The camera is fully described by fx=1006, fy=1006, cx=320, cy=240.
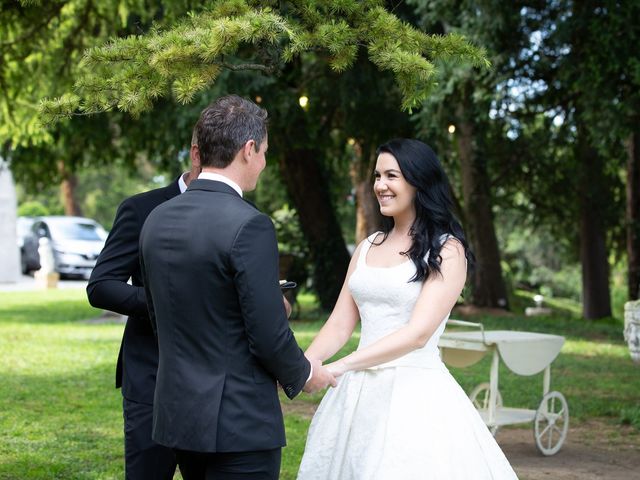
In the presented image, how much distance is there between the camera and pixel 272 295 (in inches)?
121

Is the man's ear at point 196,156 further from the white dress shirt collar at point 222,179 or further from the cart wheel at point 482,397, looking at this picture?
the cart wheel at point 482,397

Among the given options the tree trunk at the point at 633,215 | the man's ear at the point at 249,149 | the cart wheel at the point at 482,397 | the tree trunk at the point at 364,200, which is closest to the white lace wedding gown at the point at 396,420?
→ the man's ear at the point at 249,149

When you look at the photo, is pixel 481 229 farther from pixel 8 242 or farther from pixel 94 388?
pixel 8 242

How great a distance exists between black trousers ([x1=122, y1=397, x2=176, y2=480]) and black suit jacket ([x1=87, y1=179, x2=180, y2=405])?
0.17ft

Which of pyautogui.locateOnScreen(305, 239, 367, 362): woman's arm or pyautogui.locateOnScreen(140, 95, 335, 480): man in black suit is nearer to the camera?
pyautogui.locateOnScreen(140, 95, 335, 480): man in black suit

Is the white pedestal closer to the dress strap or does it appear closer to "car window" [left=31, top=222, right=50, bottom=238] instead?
"car window" [left=31, top=222, right=50, bottom=238]

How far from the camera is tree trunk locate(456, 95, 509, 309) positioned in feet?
60.5

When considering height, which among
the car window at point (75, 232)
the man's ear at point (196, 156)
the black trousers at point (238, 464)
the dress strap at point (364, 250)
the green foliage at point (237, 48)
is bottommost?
the car window at point (75, 232)

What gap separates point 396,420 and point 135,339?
1.10m

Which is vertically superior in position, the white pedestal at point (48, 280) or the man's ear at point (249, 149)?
the man's ear at point (249, 149)

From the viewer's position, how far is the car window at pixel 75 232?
28.7 metres

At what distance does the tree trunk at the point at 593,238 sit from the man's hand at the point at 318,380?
1579cm

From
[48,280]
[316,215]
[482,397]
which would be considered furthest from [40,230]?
[482,397]

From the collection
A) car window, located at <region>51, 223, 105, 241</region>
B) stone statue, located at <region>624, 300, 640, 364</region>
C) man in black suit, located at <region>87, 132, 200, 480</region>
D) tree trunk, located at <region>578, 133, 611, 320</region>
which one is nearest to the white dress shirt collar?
man in black suit, located at <region>87, 132, 200, 480</region>
